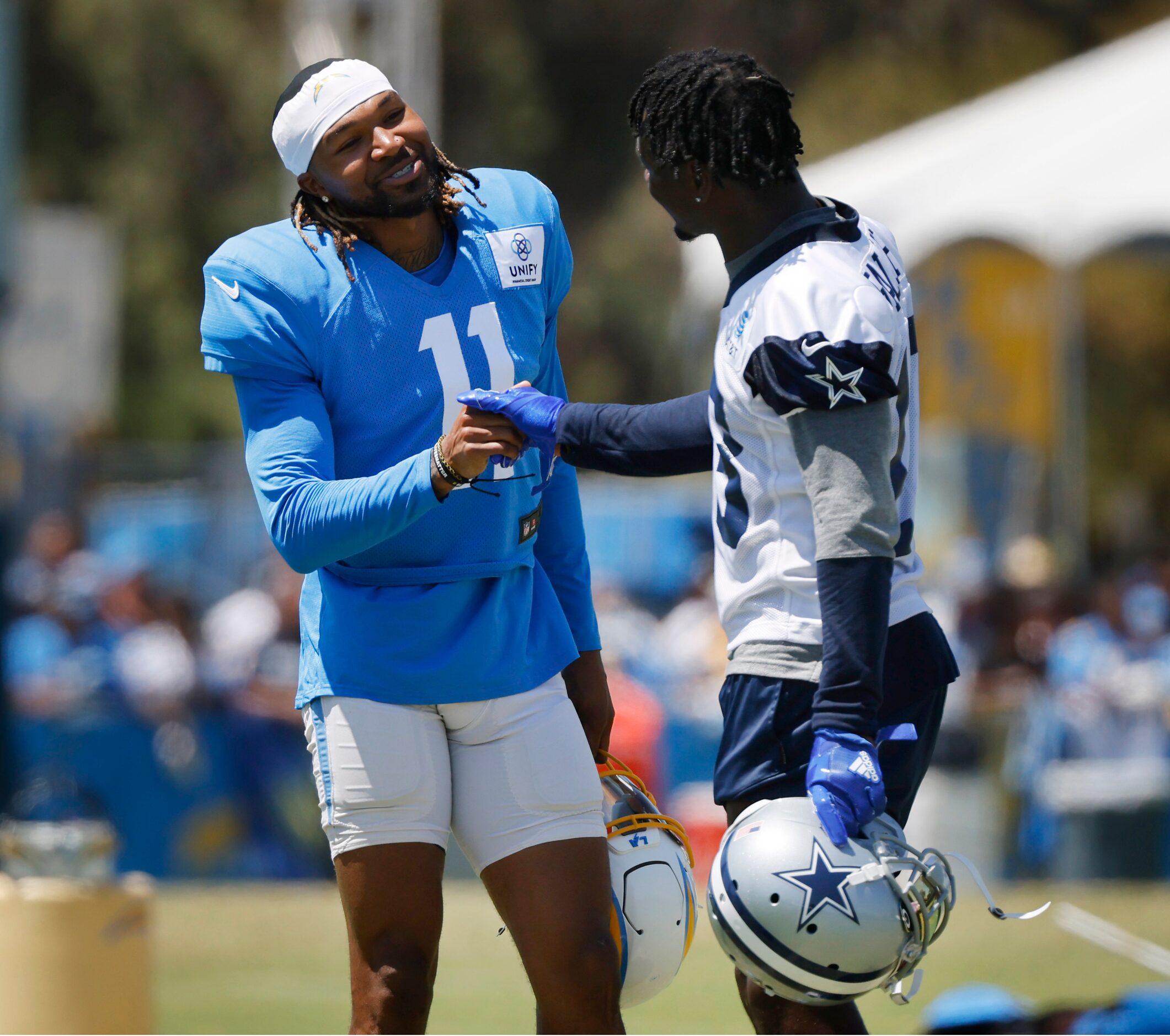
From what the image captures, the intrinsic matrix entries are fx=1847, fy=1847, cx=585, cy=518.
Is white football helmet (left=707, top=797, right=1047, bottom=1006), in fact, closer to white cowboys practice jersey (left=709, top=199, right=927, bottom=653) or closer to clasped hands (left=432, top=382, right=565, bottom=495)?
white cowboys practice jersey (left=709, top=199, right=927, bottom=653)

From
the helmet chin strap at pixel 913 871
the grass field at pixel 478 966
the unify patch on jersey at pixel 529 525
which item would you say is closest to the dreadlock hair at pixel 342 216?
the unify patch on jersey at pixel 529 525

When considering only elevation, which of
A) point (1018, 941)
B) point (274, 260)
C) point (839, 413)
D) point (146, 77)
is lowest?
point (1018, 941)

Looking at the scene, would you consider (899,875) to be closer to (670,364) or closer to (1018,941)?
(1018,941)

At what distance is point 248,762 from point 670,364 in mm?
20590

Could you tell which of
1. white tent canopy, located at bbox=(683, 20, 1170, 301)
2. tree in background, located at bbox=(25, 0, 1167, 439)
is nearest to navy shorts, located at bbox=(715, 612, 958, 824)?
white tent canopy, located at bbox=(683, 20, 1170, 301)

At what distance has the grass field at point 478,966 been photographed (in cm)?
704

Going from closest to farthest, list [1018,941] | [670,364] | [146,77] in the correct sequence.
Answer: [1018,941] < [670,364] < [146,77]

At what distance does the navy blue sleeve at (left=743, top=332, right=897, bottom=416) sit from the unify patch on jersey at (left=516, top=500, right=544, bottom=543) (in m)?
0.67

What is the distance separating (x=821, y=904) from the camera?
322 centimetres

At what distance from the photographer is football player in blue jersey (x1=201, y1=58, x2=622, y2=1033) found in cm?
343

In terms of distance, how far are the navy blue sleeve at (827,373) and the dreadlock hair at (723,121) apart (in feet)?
1.34

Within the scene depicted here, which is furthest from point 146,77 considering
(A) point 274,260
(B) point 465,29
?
(A) point 274,260

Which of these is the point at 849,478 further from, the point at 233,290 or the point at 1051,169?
the point at 1051,169

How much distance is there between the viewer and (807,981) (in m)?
3.29
